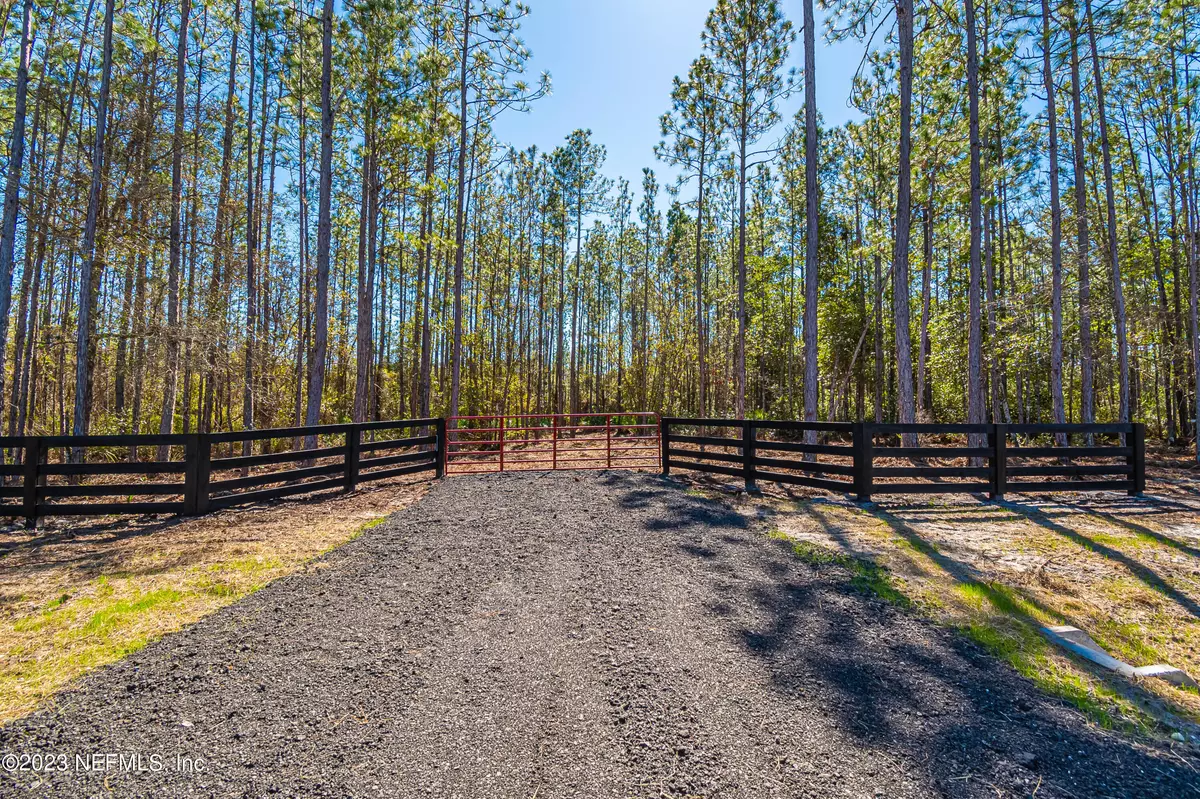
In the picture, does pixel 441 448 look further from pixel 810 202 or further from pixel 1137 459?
pixel 1137 459

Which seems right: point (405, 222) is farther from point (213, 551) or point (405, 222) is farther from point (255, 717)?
point (255, 717)

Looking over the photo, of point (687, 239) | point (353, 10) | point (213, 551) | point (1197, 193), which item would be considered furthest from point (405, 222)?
point (1197, 193)

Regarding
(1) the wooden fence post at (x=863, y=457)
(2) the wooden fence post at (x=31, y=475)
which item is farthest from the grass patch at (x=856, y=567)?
(2) the wooden fence post at (x=31, y=475)

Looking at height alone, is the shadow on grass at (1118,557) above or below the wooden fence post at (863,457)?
below

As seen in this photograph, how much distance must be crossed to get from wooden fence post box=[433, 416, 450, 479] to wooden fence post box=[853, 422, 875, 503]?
24.1ft

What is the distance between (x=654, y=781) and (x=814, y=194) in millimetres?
11706

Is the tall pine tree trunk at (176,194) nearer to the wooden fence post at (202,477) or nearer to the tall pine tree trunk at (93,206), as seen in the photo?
the tall pine tree trunk at (93,206)

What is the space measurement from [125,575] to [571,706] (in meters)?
4.47

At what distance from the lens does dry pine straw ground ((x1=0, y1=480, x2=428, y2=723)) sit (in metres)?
2.85

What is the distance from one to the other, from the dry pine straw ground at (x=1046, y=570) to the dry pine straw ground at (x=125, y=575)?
16.9 feet

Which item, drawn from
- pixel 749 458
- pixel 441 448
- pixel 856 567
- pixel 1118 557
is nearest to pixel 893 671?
pixel 856 567

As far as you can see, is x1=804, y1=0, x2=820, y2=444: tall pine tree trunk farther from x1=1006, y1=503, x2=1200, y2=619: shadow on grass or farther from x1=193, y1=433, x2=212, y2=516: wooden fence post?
x1=193, y1=433, x2=212, y2=516: wooden fence post

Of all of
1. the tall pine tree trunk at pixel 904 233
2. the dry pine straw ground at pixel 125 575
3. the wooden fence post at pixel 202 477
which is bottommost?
the dry pine straw ground at pixel 125 575

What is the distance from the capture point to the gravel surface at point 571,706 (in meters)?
1.86
